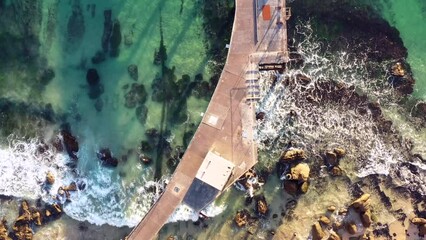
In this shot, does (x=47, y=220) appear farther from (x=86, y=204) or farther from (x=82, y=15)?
(x=82, y=15)

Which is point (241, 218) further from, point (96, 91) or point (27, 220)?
point (27, 220)

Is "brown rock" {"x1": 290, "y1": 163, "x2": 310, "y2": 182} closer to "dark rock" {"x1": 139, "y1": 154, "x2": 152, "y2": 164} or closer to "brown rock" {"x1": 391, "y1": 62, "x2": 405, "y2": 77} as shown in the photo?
"brown rock" {"x1": 391, "y1": 62, "x2": 405, "y2": 77}

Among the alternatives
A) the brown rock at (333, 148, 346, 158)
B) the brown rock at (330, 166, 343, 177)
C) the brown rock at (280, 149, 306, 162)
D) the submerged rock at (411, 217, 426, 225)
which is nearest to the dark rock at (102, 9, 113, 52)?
the brown rock at (280, 149, 306, 162)

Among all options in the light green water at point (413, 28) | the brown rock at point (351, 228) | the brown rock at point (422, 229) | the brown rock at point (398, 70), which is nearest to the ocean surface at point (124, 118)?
the brown rock at point (422, 229)

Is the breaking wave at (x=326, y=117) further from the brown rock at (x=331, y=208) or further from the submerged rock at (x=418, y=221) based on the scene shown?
the brown rock at (x=331, y=208)

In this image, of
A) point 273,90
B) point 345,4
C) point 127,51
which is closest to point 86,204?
point 127,51
